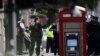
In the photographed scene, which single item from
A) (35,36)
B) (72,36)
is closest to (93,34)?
(35,36)

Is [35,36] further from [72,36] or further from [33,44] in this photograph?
[72,36]

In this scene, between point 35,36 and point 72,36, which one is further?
point 35,36

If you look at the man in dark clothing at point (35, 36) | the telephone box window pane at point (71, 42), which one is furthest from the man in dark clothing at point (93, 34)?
the telephone box window pane at point (71, 42)

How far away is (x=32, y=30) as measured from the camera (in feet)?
32.6

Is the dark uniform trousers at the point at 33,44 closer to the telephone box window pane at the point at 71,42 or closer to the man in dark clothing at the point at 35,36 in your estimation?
the man in dark clothing at the point at 35,36

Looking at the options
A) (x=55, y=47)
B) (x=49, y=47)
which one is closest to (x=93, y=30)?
(x=55, y=47)

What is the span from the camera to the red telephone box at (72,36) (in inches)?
324

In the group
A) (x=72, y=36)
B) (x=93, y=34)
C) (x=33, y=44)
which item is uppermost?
(x=72, y=36)

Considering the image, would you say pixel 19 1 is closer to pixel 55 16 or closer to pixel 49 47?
pixel 55 16

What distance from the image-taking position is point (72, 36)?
8.25 m

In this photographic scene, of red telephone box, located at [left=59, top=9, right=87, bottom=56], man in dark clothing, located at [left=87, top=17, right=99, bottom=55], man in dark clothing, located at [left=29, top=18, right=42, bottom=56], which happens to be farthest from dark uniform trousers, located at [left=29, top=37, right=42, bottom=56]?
man in dark clothing, located at [left=87, top=17, right=99, bottom=55]

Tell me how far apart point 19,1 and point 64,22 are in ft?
16.1

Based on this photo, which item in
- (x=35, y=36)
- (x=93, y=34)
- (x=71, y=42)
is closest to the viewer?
(x=71, y=42)

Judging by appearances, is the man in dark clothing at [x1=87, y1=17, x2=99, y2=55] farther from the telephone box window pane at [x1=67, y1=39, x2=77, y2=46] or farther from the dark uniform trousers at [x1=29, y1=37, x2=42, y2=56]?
the telephone box window pane at [x1=67, y1=39, x2=77, y2=46]
